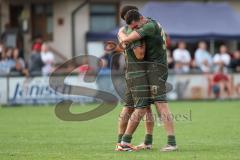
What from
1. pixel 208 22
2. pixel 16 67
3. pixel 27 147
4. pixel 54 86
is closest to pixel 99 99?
pixel 54 86

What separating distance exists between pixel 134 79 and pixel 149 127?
855 millimetres

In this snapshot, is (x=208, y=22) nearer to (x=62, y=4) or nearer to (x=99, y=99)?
(x=62, y=4)

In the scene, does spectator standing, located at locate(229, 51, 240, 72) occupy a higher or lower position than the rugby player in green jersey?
lower

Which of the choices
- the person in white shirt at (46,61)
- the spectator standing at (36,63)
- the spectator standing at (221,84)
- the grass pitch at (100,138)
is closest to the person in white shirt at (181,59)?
the spectator standing at (221,84)

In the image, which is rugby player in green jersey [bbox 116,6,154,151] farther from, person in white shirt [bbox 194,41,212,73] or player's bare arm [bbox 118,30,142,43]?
person in white shirt [bbox 194,41,212,73]

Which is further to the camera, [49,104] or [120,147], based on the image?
[49,104]

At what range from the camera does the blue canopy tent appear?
32562 millimetres

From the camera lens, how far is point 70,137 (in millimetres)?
14406

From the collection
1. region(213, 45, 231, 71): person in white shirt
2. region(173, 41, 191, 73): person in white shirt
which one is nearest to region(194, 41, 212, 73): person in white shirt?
region(213, 45, 231, 71): person in white shirt

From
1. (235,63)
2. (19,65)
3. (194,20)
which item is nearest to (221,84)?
(235,63)

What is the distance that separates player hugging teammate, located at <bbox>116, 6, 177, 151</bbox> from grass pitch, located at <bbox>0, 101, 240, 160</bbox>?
450 millimetres

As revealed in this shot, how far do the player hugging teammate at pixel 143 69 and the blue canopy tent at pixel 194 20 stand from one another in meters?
20.1

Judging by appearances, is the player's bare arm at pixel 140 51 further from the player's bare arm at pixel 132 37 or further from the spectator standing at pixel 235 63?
the spectator standing at pixel 235 63

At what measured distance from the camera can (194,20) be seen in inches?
1315
